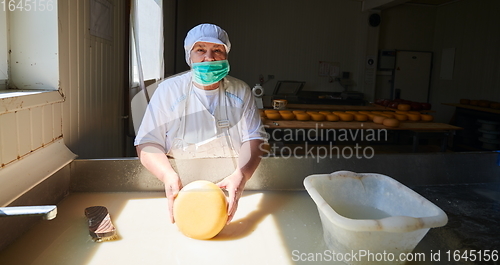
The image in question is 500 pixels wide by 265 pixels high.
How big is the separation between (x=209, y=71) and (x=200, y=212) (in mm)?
779

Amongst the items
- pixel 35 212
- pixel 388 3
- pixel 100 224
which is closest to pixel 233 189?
pixel 100 224

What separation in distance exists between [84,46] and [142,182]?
2.55ft

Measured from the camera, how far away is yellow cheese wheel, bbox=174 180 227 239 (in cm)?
109

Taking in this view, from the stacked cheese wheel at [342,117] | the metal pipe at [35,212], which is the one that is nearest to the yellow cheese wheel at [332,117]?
the stacked cheese wheel at [342,117]

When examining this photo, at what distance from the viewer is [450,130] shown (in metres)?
3.98

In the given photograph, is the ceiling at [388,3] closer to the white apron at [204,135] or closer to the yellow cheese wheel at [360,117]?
the yellow cheese wheel at [360,117]

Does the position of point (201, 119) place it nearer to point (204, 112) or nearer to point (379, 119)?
point (204, 112)

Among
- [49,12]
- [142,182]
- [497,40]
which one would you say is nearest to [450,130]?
[497,40]

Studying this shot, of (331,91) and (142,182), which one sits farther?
(331,91)

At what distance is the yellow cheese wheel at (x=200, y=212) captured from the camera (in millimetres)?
1093

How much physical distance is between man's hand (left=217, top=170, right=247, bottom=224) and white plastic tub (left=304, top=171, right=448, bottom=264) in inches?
10.7

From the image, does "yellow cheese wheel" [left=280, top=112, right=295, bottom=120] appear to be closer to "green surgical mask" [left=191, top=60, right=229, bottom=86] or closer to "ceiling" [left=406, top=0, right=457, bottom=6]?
"green surgical mask" [left=191, top=60, right=229, bottom=86]

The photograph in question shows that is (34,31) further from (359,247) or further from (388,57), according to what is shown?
(388,57)

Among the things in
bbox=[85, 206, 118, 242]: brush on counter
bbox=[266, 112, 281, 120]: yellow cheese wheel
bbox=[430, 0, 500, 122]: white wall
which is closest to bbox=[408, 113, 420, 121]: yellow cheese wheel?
bbox=[266, 112, 281, 120]: yellow cheese wheel
